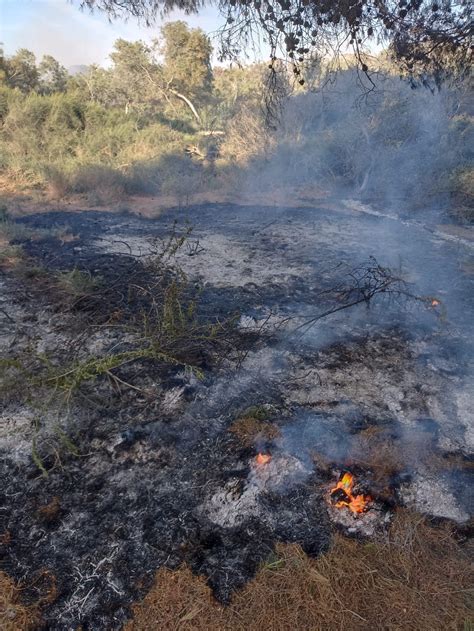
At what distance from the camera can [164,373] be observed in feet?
12.2

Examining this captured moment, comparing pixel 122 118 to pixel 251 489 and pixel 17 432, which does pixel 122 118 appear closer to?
pixel 17 432

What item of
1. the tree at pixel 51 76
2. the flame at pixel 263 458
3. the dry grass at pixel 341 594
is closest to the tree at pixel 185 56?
the tree at pixel 51 76

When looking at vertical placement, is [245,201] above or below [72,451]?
above

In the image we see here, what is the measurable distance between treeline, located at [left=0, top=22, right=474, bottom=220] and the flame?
8307 mm

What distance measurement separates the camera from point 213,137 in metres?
14.6

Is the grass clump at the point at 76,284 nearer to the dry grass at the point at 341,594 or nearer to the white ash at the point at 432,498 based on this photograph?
the dry grass at the point at 341,594

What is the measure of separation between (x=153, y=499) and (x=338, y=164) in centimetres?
1187

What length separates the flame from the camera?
8.94 feet

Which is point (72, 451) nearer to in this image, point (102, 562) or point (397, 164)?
point (102, 562)

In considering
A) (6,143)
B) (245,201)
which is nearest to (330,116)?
(245,201)

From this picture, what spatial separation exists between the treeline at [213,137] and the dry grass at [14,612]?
32.0 ft

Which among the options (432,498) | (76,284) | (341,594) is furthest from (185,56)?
(341,594)

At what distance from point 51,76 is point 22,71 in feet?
5.68

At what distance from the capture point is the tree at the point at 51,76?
1627cm
